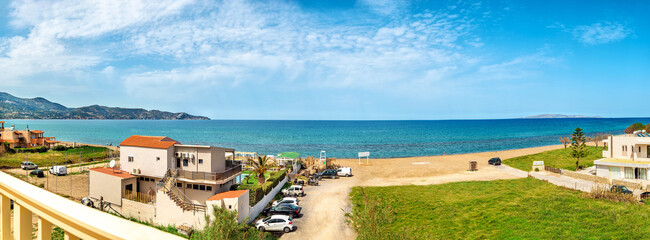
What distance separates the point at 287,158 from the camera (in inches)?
1729

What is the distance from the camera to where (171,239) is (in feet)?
4.10

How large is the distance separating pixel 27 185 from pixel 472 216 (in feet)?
78.7

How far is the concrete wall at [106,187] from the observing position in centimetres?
2475

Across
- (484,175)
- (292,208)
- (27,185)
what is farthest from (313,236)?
(484,175)

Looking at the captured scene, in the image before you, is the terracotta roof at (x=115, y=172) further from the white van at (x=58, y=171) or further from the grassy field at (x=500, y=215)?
the grassy field at (x=500, y=215)

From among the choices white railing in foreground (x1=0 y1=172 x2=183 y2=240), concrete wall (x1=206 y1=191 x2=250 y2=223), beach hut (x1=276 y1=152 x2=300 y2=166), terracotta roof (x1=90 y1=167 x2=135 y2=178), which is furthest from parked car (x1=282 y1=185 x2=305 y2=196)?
white railing in foreground (x1=0 y1=172 x2=183 y2=240)

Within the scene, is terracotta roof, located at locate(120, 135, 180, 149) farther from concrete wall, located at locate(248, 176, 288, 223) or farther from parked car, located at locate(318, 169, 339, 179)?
parked car, located at locate(318, 169, 339, 179)

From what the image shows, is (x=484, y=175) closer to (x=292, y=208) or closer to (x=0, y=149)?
(x=292, y=208)

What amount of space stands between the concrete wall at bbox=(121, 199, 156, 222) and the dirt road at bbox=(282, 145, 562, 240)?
9728 millimetres

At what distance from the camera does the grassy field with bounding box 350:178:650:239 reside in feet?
55.8

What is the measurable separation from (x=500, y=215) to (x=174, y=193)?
21718mm

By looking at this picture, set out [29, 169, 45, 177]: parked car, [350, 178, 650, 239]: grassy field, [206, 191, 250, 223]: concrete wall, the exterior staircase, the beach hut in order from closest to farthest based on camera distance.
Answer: [350, 178, 650, 239]: grassy field → [206, 191, 250, 223]: concrete wall → the exterior staircase → [29, 169, 45, 177]: parked car → the beach hut

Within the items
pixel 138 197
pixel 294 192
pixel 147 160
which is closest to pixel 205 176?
pixel 138 197

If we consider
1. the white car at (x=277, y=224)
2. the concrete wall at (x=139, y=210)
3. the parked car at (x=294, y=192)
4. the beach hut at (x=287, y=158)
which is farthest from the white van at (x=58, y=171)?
the white car at (x=277, y=224)
